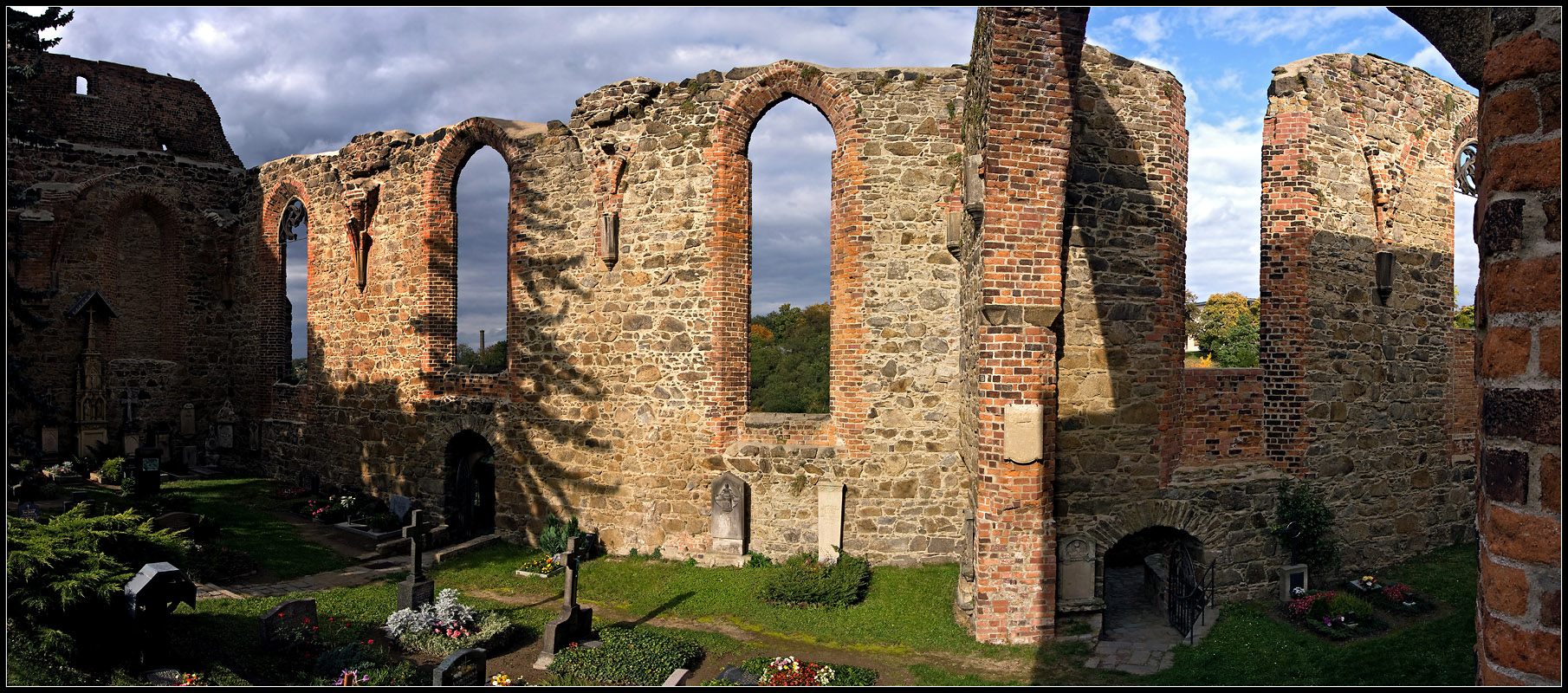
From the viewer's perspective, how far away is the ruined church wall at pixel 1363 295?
33.4ft

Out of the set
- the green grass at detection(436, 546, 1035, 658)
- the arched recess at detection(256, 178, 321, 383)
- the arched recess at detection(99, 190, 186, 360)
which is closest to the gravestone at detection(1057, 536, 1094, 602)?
the green grass at detection(436, 546, 1035, 658)

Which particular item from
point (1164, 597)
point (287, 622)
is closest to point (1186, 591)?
point (1164, 597)

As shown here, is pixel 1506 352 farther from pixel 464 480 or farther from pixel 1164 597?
pixel 464 480

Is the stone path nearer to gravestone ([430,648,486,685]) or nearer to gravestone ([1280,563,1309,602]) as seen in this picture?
gravestone ([1280,563,1309,602])

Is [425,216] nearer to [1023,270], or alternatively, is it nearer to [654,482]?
[654,482]

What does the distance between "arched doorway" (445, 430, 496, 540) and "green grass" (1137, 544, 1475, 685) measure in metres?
12.1

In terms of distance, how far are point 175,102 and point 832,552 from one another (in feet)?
73.2

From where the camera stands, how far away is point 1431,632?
8641 millimetres

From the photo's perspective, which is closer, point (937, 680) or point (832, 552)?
point (937, 680)

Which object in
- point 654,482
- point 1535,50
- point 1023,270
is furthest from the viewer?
point 654,482

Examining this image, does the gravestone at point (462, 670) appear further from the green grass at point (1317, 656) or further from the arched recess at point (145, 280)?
the arched recess at point (145, 280)

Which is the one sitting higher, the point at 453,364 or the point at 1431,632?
the point at 453,364

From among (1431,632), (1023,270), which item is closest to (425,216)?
(1023,270)

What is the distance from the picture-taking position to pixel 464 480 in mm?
14609
